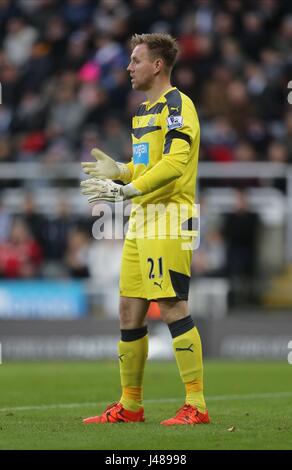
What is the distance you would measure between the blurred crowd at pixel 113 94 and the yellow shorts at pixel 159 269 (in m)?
8.07

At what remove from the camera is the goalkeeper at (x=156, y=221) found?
7.51 metres

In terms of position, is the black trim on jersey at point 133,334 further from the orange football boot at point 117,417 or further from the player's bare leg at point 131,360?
the orange football boot at point 117,417

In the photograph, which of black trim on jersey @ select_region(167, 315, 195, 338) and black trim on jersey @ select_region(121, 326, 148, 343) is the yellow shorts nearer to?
black trim on jersey @ select_region(167, 315, 195, 338)

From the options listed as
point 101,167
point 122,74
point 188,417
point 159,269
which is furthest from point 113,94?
point 188,417

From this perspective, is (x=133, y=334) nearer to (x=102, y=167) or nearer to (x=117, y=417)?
(x=117, y=417)

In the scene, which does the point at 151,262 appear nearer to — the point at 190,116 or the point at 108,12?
the point at 190,116

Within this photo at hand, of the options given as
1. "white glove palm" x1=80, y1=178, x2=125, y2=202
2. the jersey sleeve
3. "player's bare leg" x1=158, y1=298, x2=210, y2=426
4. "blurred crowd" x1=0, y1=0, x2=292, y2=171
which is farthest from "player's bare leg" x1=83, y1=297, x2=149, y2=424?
"blurred crowd" x1=0, y1=0, x2=292, y2=171

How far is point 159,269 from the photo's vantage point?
25.0 ft

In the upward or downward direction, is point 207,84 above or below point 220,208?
above

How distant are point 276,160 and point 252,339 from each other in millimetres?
2654

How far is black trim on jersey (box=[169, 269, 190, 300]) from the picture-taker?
299 inches

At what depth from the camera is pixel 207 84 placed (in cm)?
1791
